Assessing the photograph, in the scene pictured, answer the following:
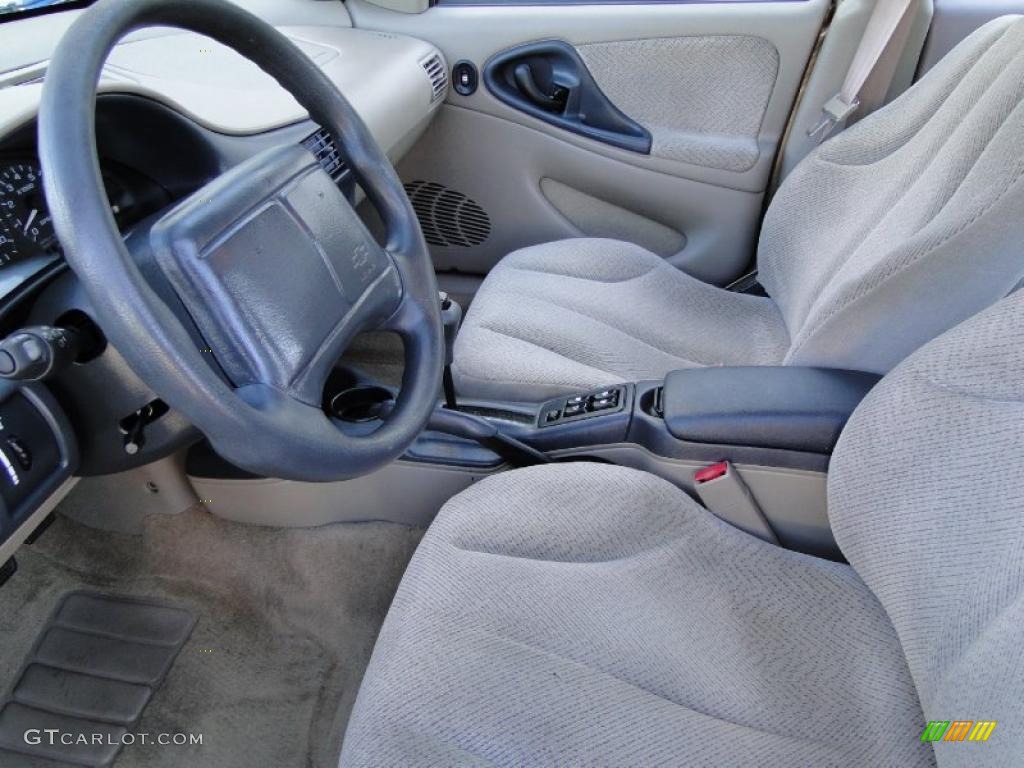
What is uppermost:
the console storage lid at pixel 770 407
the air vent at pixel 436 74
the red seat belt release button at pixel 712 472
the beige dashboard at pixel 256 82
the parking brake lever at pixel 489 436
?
the beige dashboard at pixel 256 82

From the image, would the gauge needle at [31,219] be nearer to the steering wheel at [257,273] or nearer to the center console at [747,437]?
the steering wheel at [257,273]

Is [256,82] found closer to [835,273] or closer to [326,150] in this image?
[326,150]

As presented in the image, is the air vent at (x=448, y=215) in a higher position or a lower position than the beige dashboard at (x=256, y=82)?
lower

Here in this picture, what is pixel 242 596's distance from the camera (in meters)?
1.27

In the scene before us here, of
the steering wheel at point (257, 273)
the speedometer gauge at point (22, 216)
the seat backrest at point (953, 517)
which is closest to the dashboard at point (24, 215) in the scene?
the speedometer gauge at point (22, 216)

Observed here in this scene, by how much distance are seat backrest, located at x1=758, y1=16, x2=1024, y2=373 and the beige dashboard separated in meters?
0.69

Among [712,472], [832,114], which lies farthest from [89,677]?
[832,114]

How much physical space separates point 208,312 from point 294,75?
0.30 m

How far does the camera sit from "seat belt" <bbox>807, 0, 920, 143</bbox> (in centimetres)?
131

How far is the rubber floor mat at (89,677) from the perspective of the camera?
113 centimetres

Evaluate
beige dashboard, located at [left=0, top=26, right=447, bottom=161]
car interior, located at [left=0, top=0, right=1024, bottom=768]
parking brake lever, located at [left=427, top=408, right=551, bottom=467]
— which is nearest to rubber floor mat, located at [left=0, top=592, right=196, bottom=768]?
car interior, located at [left=0, top=0, right=1024, bottom=768]

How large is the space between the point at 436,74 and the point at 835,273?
0.87 m

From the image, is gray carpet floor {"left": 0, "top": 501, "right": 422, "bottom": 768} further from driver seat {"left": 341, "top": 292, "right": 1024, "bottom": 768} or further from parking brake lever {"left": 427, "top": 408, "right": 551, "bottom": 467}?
driver seat {"left": 341, "top": 292, "right": 1024, "bottom": 768}

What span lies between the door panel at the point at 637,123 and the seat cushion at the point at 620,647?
2.86ft
